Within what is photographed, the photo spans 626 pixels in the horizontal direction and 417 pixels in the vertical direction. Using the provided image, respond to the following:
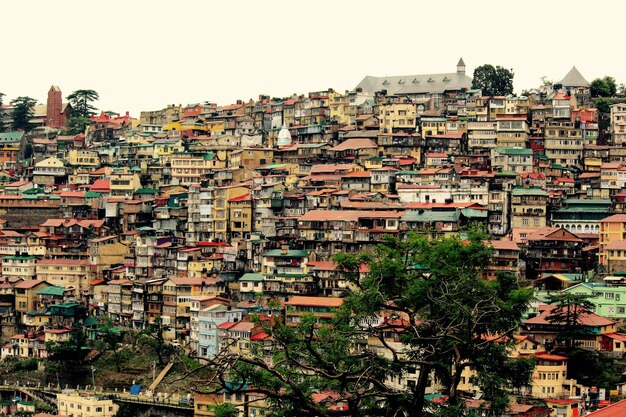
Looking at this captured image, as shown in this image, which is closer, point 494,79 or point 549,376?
point 549,376

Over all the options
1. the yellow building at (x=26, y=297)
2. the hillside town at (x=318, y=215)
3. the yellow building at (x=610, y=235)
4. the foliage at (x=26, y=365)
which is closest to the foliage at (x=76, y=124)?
the hillside town at (x=318, y=215)

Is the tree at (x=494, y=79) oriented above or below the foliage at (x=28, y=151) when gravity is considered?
above

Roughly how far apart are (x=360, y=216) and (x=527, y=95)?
23431 mm

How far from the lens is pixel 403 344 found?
21.5 metres

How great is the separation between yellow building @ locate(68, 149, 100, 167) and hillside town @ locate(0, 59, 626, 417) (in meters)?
0.14

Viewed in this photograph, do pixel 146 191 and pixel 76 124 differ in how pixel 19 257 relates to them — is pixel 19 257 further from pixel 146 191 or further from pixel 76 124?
pixel 76 124

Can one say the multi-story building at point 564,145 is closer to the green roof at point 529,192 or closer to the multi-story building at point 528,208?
the green roof at point 529,192

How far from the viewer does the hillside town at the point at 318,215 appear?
4241 centimetres

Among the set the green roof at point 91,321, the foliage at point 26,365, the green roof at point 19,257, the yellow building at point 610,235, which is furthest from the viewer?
the green roof at point 19,257

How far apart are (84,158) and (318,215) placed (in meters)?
25.1

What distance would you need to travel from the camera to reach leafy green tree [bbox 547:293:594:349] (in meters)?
37.5

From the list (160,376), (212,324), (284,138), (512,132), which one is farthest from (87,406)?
(284,138)

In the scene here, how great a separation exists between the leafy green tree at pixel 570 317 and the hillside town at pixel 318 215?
0.39 ft

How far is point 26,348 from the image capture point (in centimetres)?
4944
